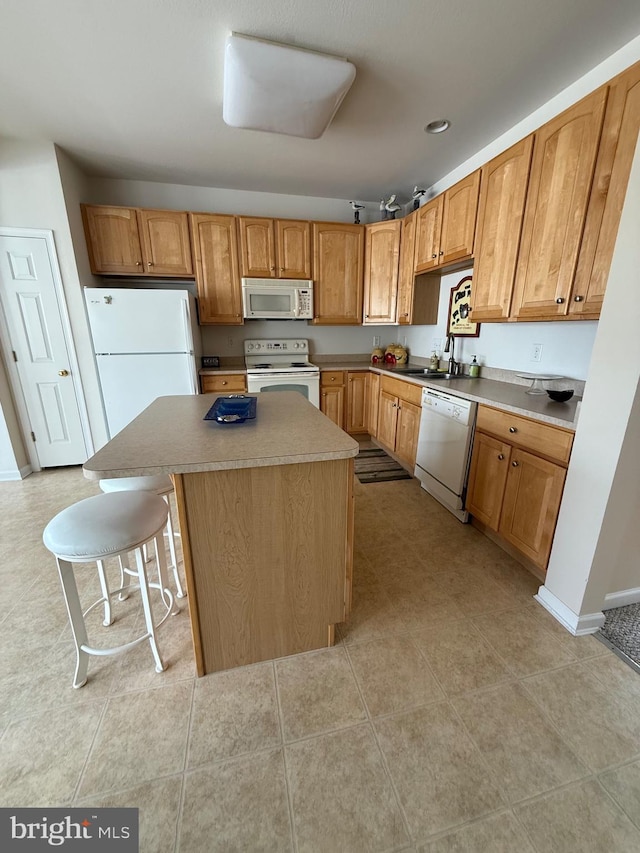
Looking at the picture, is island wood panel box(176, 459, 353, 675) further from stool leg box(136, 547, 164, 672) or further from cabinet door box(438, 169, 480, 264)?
cabinet door box(438, 169, 480, 264)

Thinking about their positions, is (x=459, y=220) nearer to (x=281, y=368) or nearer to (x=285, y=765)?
(x=281, y=368)

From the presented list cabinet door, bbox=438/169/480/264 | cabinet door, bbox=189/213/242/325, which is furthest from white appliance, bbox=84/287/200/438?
cabinet door, bbox=438/169/480/264

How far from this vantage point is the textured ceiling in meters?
1.51

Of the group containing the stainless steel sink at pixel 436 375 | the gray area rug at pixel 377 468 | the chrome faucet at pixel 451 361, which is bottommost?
the gray area rug at pixel 377 468

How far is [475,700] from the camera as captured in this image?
1.25 m

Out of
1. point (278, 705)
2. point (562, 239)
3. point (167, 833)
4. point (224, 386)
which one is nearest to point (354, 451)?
point (278, 705)

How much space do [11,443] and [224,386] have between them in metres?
1.89

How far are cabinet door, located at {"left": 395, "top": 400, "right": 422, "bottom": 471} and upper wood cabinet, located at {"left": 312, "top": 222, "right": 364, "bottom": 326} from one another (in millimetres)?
1300

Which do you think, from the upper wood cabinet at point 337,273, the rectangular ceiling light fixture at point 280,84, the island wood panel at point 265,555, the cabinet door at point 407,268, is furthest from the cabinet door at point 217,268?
the island wood panel at point 265,555

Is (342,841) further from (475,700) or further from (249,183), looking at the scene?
(249,183)

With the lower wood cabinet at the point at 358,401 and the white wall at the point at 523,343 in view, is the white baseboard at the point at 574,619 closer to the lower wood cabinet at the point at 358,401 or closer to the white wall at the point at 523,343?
the white wall at the point at 523,343

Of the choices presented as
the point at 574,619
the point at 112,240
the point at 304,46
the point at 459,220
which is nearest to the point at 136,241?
the point at 112,240

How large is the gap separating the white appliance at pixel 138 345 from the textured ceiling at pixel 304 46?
1111mm

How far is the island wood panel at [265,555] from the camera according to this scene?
1160 mm
